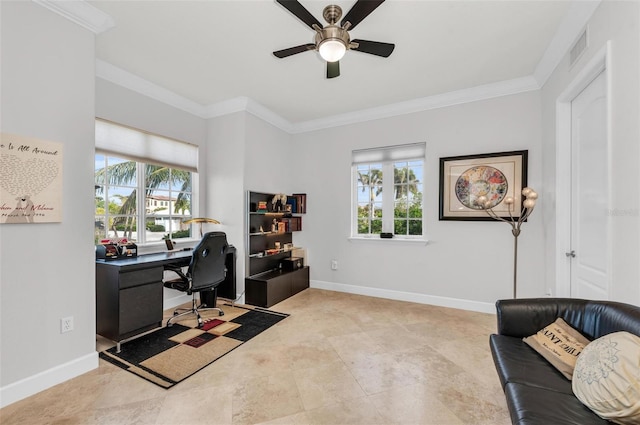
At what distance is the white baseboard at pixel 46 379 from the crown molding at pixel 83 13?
8.52 feet

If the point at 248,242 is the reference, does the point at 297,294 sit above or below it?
below

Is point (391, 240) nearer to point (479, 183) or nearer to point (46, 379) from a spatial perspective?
point (479, 183)

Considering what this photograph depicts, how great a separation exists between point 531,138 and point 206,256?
3.96 meters

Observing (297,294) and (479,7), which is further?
(297,294)

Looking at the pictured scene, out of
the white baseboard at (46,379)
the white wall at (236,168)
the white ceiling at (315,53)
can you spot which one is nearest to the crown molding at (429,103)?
the white ceiling at (315,53)

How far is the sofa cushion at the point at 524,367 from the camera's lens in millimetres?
1365

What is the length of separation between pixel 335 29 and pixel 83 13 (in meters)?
1.95

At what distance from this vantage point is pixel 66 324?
2.09 meters

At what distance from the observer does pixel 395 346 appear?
8.52ft

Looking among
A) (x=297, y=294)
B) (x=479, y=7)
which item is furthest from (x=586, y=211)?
(x=297, y=294)

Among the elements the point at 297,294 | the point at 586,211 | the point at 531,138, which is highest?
the point at 531,138

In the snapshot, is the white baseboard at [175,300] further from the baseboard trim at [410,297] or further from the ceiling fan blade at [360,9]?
the ceiling fan blade at [360,9]

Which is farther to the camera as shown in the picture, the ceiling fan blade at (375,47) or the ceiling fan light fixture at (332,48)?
the ceiling fan blade at (375,47)

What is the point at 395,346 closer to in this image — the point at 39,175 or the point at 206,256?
the point at 206,256
